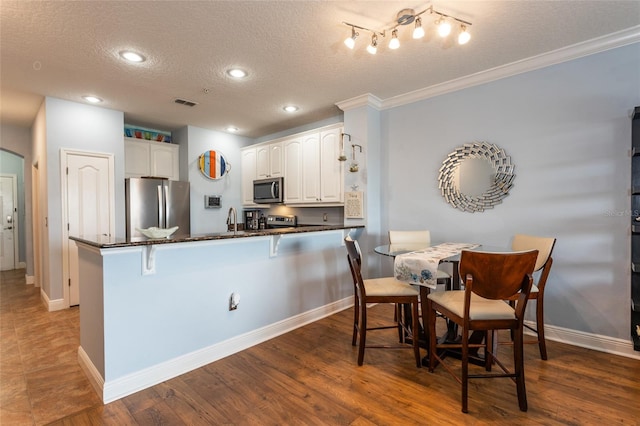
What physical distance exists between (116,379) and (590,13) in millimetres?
4042

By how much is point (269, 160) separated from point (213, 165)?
3.29 feet

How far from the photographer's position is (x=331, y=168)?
13.6 feet

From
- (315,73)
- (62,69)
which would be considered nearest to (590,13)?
(315,73)

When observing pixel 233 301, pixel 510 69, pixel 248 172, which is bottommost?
pixel 233 301

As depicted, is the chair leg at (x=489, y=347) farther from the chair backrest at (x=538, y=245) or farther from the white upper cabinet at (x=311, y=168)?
the white upper cabinet at (x=311, y=168)

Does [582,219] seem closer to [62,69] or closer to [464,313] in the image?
[464,313]

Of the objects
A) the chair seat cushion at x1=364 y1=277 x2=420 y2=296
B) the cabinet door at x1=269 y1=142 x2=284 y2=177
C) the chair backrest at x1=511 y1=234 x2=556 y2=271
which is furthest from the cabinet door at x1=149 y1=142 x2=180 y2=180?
the chair backrest at x1=511 y1=234 x2=556 y2=271

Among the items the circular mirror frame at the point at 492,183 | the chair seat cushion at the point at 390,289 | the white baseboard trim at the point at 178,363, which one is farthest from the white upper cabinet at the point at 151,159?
the circular mirror frame at the point at 492,183

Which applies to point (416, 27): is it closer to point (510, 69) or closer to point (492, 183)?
point (510, 69)

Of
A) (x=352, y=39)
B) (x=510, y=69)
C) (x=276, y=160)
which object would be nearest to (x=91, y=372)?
(x=352, y=39)

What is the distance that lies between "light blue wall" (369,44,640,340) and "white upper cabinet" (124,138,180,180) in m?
4.18

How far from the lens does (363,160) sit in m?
3.80

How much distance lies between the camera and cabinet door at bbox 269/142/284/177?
4902mm

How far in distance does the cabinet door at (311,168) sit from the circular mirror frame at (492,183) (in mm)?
1656
